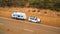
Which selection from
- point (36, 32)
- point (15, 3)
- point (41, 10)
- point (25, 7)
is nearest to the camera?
point (36, 32)

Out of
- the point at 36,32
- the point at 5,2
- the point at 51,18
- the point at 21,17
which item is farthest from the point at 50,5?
the point at 36,32

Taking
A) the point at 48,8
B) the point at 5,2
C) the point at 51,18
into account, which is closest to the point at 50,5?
the point at 48,8

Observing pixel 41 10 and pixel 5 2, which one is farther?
pixel 5 2

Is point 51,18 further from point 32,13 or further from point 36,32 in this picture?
point 36,32

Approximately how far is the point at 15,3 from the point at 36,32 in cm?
2337

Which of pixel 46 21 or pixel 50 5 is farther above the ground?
pixel 50 5

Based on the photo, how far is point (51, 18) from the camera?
3009 cm

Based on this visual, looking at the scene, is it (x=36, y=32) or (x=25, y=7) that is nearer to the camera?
(x=36, y=32)

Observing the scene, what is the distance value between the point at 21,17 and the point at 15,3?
13473 millimetres

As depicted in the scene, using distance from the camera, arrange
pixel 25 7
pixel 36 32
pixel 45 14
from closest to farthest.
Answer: pixel 36 32
pixel 45 14
pixel 25 7

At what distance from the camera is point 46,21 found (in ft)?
94.8

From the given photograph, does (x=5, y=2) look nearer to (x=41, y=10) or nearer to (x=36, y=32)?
(x=41, y=10)

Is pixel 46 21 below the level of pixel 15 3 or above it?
→ below

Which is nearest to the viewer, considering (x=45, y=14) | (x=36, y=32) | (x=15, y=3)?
(x=36, y=32)
